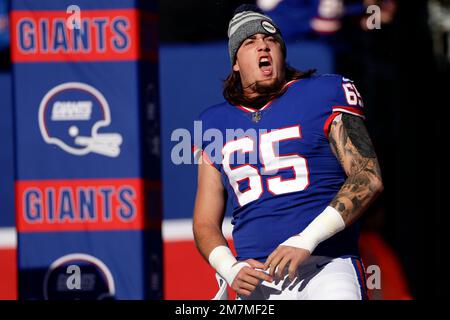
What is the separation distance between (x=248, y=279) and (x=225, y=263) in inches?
9.2

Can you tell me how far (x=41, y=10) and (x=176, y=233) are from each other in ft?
8.59

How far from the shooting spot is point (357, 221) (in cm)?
500

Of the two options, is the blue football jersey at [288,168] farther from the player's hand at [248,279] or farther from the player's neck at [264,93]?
the player's hand at [248,279]

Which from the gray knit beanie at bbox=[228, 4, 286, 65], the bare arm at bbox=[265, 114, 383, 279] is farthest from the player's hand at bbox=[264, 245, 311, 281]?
the gray knit beanie at bbox=[228, 4, 286, 65]

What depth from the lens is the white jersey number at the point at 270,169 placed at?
5004 mm

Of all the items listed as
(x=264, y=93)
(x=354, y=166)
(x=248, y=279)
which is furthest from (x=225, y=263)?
(x=264, y=93)

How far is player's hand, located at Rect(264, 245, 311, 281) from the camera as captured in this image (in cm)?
462

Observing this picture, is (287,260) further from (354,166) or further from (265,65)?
(265,65)

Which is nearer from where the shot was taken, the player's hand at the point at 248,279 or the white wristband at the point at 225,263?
the player's hand at the point at 248,279

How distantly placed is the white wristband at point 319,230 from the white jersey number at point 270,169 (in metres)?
0.29

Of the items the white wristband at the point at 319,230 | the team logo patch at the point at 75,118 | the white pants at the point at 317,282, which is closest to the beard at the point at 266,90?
the white wristband at the point at 319,230

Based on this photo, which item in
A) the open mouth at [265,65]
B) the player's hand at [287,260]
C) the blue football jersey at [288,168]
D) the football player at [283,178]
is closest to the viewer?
the player's hand at [287,260]

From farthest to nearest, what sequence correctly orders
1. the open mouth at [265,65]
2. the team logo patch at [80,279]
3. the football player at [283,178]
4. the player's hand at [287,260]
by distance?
the team logo patch at [80,279], the open mouth at [265,65], the football player at [283,178], the player's hand at [287,260]

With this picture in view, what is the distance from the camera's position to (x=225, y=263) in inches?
194
